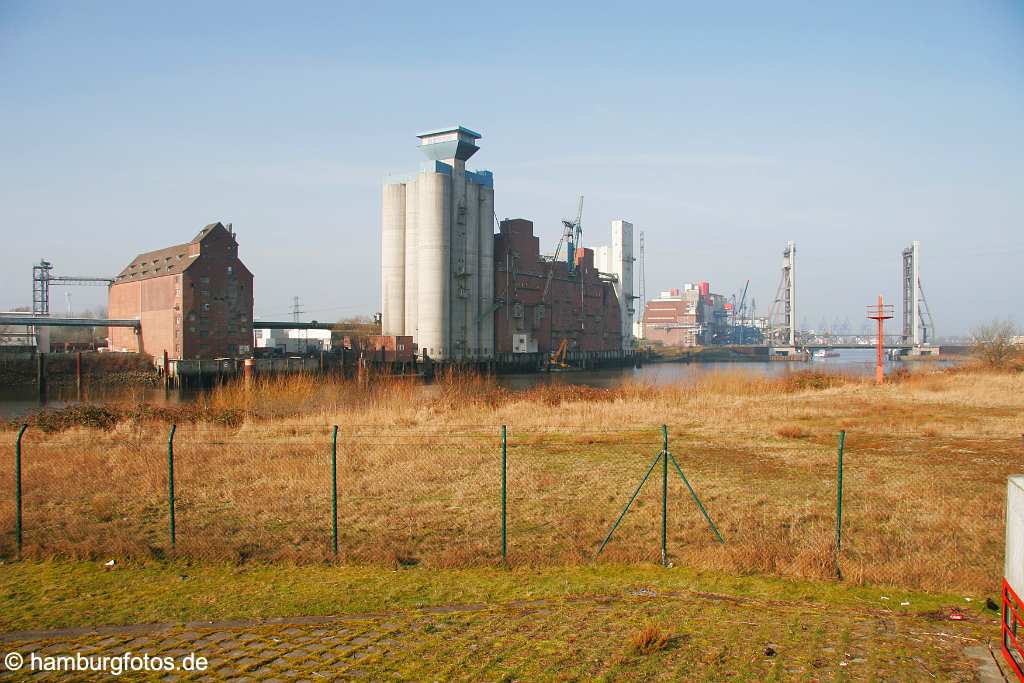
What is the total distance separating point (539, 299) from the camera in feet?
366

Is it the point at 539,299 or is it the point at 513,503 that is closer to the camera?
the point at 513,503

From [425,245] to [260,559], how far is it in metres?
82.1

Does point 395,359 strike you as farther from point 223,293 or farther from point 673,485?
point 673,485

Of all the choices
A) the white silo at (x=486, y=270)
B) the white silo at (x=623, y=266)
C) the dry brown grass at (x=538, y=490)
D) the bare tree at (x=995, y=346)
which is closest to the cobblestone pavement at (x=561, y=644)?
the dry brown grass at (x=538, y=490)

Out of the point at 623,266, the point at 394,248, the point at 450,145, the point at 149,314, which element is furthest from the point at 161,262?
the point at 623,266

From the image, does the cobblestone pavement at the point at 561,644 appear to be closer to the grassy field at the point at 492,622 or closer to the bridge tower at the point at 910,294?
the grassy field at the point at 492,622

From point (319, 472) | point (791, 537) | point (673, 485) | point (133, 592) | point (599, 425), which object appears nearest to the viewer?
point (133, 592)

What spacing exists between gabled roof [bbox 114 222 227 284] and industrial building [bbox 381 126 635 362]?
24.8 meters

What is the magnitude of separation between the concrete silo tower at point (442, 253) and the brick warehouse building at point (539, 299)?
3.27 meters

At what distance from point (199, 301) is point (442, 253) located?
1168 inches

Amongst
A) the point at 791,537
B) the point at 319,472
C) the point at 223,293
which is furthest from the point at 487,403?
the point at 223,293

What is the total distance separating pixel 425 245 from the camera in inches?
3620

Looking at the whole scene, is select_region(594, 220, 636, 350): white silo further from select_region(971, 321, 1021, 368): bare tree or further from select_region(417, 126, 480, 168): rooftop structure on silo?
select_region(971, 321, 1021, 368): bare tree

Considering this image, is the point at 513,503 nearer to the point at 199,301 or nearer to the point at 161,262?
the point at 199,301
